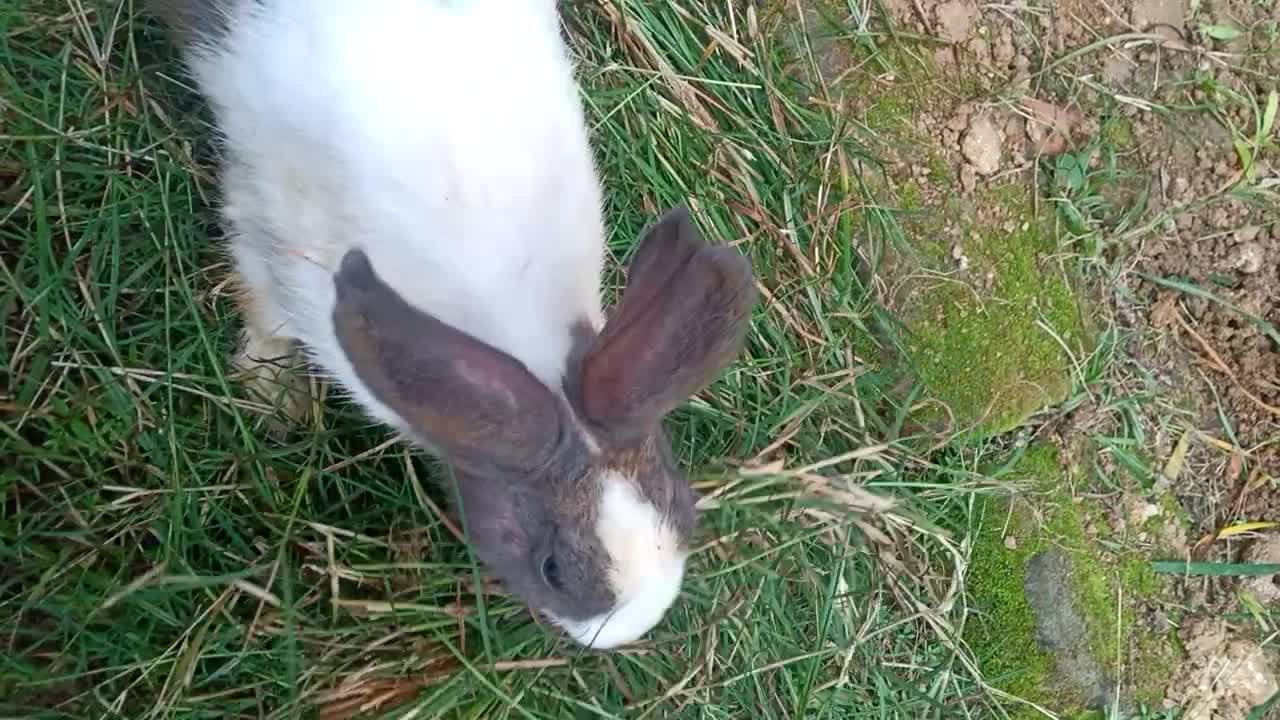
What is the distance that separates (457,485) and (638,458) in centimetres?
39

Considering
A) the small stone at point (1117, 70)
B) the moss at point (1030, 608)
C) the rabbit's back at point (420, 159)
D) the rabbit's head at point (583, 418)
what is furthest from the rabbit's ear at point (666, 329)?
the small stone at point (1117, 70)

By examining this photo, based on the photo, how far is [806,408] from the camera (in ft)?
8.61

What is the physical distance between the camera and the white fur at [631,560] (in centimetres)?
180

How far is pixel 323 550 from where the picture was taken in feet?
7.31

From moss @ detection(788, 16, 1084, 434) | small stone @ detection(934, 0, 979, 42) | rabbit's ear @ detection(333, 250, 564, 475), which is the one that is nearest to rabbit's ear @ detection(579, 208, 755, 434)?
rabbit's ear @ detection(333, 250, 564, 475)

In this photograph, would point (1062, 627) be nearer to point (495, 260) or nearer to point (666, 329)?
point (666, 329)

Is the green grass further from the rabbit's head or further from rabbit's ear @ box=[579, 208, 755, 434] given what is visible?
rabbit's ear @ box=[579, 208, 755, 434]

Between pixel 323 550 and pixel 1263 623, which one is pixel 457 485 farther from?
pixel 1263 623

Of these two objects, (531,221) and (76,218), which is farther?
(76,218)

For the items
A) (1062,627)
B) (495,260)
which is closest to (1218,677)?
(1062,627)

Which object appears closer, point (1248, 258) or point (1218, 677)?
point (1218, 677)

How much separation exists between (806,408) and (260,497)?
4.41 ft

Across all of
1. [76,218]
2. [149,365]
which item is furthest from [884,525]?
[76,218]

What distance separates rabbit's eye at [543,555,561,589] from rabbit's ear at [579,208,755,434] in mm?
270
